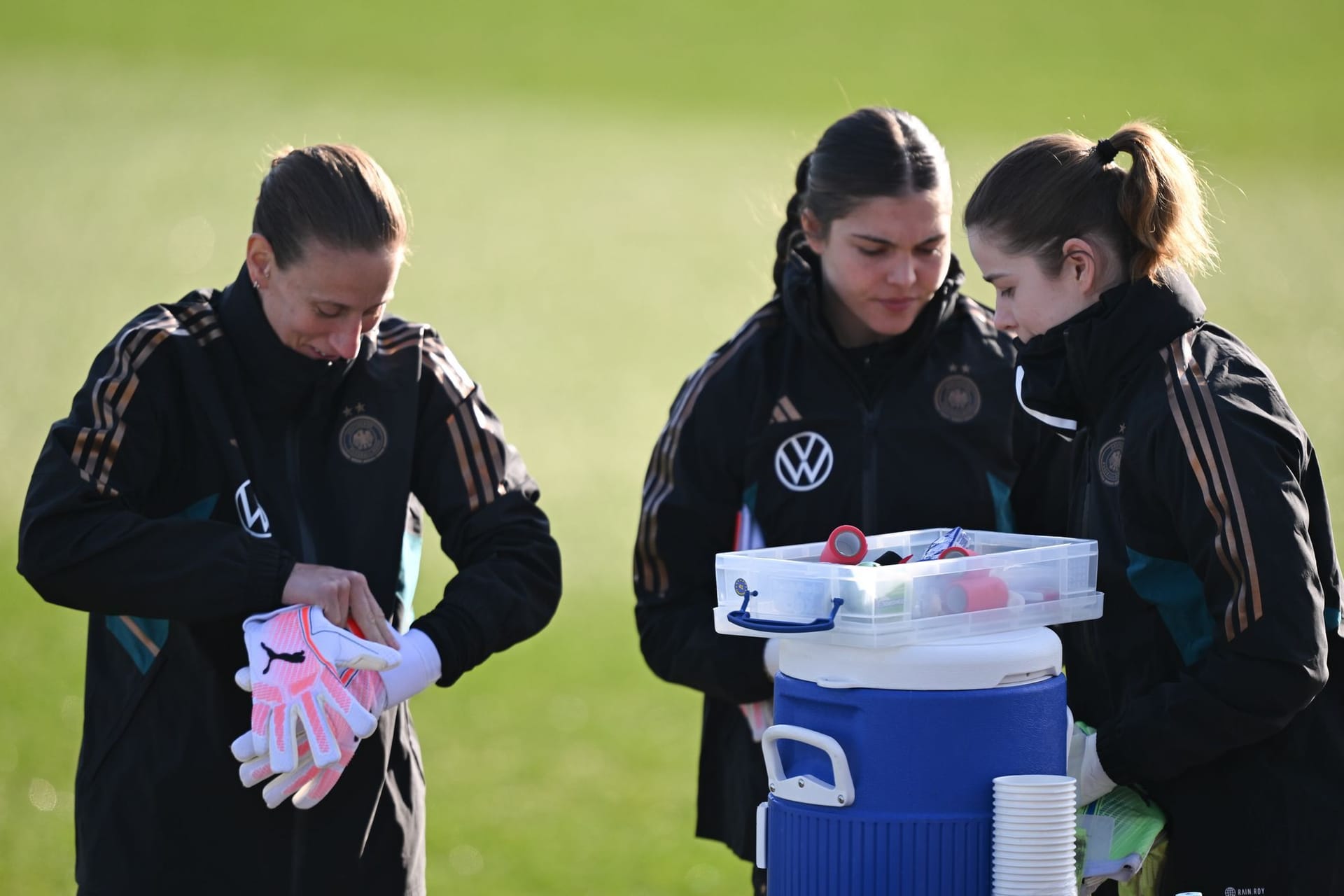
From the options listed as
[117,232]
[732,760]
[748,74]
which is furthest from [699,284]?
Result: [732,760]

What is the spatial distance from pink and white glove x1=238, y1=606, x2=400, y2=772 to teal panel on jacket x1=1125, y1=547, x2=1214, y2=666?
1008 mm

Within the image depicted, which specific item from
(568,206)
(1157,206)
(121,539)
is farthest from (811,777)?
(568,206)

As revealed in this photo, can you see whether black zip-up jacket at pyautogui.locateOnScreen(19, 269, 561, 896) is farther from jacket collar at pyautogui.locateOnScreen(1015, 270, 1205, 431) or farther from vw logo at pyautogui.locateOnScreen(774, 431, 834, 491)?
jacket collar at pyautogui.locateOnScreen(1015, 270, 1205, 431)

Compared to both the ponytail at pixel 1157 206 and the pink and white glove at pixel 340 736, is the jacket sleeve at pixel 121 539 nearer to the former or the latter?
the pink and white glove at pixel 340 736

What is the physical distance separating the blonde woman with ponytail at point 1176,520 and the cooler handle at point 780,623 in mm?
468

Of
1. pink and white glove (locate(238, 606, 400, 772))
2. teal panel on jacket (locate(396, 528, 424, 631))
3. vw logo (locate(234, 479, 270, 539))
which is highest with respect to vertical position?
vw logo (locate(234, 479, 270, 539))

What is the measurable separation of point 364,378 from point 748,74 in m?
13.9

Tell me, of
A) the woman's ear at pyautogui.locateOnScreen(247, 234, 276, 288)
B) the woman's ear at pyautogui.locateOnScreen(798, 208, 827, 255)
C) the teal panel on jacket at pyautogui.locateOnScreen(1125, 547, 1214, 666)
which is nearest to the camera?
the teal panel on jacket at pyautogui.locateOnScreen(1125, 547, 1214, 666)

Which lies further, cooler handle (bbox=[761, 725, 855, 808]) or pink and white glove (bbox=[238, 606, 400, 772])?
pink and white glove (bbox=[238, 606, 400, 772])

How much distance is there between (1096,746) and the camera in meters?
1.93

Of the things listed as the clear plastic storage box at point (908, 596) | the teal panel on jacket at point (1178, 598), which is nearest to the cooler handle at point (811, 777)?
the clear plastic storage box at point (908, 596)

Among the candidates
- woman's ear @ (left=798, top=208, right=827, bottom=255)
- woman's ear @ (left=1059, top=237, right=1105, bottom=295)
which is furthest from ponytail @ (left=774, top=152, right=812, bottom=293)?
woman's ear @ (left=1059, top=237, right=1105, bottom=295)

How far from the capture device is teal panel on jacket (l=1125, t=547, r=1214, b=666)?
6.31 ft

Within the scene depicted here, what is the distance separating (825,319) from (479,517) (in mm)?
689
